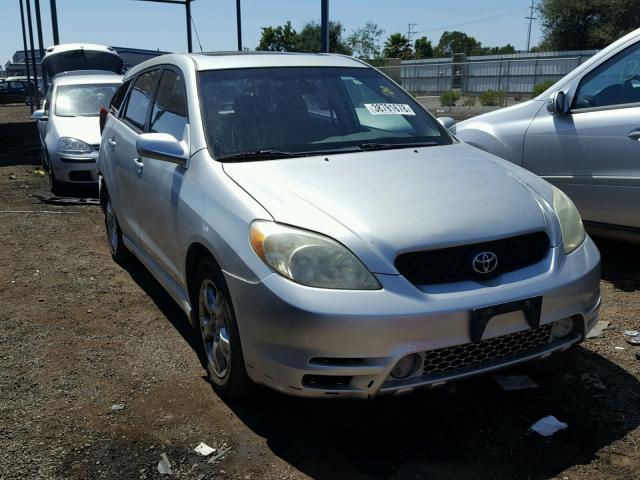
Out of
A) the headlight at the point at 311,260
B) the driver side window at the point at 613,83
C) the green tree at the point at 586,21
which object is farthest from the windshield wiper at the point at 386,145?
the green tree at the point at 586,21

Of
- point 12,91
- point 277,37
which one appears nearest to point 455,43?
point 277,37

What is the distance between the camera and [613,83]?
16.6 feet

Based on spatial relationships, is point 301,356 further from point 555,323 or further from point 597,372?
point 597,372

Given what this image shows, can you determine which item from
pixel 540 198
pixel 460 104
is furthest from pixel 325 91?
pixel 460 104

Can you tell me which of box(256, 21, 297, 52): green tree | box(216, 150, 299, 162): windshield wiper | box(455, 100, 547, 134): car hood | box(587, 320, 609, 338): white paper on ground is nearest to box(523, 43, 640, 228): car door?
box(455, 100, 547, 134): car hood

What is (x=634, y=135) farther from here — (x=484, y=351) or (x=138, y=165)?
(x=138, y=165)

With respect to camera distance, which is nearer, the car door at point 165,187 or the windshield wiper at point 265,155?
the windshield wiper at point 265,155

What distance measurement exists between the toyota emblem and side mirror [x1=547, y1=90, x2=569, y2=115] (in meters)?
2.82

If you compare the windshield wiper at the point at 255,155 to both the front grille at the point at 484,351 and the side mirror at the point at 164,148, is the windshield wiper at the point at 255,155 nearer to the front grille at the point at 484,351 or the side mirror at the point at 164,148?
the side mirror at the point at 164,148

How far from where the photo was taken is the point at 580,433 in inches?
119

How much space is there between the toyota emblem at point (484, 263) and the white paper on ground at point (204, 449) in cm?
142

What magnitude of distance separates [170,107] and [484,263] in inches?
94.8

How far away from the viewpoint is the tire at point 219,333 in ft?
10.2

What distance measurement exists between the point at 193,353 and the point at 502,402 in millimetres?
1853
